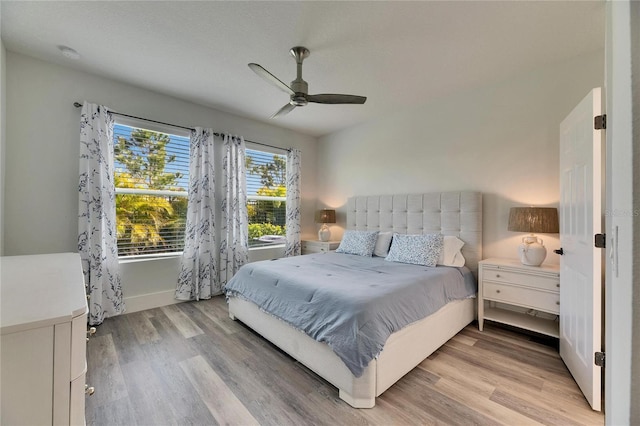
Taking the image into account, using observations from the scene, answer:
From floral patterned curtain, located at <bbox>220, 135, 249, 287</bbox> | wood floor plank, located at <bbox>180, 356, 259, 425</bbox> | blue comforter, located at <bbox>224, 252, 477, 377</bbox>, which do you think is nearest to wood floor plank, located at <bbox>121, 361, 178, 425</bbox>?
wood floor plank, located at <bbox>180, 356, 259, 425</bbox>

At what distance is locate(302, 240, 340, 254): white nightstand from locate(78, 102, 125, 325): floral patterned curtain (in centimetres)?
268

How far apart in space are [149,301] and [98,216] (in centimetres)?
118

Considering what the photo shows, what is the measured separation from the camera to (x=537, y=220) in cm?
244

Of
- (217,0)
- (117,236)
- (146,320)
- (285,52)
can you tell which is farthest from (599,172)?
(117,236)

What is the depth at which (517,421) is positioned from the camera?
154 centimetres

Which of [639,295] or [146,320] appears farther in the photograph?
[146,320]

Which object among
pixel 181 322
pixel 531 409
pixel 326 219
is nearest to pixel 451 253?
pixel 531 409

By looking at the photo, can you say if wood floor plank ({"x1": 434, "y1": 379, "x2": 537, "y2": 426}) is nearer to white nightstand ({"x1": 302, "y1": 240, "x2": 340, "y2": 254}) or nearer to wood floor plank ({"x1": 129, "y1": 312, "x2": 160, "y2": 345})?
wood floor plank ({"x1": 129, "y1": 312, "x2": 160, "y2": 345})

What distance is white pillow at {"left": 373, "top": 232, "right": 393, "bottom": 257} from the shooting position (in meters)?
3.53

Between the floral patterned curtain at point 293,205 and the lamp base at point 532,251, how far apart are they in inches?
125

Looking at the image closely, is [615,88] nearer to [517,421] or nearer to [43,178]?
[517,421]

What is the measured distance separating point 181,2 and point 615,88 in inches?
95.2

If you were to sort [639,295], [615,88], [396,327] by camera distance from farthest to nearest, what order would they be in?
[396,327] < [615,88] < [639,295]

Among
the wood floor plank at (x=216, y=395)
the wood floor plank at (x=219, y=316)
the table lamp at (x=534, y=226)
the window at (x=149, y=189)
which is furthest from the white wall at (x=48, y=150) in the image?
the table lamp at (x=534, y=226)
